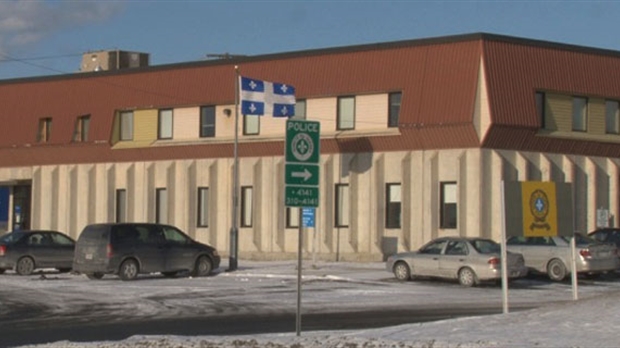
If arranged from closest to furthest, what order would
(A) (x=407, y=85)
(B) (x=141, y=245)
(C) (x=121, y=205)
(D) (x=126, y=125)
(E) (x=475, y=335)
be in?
(E) (x=475, y=335)
(B) (x=141, y=245)
(A) (x=407, y=85)
(D) (x=126, y=125)
(C) (x=121, y=205)

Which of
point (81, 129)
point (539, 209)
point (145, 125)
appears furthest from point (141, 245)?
point (81, 129)

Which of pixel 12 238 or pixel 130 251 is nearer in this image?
pixel 130 251

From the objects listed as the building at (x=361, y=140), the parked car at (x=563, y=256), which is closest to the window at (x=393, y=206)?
the building at (x=361, y=140)

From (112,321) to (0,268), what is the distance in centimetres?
1662

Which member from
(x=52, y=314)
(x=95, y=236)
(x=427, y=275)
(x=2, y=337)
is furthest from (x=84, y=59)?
(x=2, y=337)

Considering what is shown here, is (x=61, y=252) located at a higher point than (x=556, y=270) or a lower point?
higher

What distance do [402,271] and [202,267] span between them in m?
6.38

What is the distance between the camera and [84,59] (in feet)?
201

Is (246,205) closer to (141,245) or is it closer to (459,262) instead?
(141,245)

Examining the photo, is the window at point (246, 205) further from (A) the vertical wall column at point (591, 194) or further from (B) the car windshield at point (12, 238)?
(A) the vertical wall column at point (591, 194)

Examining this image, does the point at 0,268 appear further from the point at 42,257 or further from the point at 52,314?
the point at 52,314

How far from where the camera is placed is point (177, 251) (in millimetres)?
36750

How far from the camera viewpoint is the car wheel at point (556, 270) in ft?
114

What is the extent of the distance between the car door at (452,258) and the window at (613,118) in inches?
563
